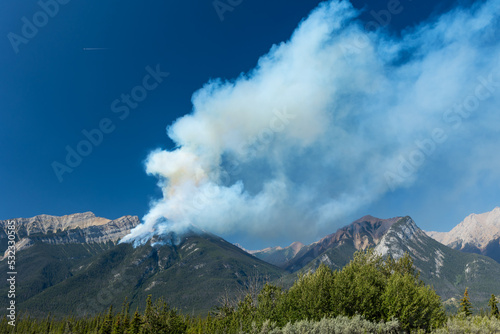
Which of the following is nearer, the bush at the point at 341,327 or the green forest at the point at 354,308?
the bush at the point at 341,327

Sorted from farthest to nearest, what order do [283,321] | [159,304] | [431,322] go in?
[159,304], [283,321], [431,322]

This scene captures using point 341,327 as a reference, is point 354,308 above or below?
above

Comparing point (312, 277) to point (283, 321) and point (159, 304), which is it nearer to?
point (283, 321)

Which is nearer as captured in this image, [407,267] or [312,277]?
[312,277]

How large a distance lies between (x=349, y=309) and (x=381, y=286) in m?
6.62

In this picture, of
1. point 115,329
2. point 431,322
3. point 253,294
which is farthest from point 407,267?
point 115,329

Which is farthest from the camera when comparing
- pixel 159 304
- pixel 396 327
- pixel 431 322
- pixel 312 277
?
pixel 159 304

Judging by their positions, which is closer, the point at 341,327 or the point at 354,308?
the point at 341,327

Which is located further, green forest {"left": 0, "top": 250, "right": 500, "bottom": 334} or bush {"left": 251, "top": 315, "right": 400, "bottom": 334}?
green forest {"left": 0, "top": 250, "right": 500, "bottom": 334}

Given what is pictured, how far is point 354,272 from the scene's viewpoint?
136 ft

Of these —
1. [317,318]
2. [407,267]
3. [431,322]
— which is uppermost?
[407,267]

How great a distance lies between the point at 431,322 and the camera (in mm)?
36125

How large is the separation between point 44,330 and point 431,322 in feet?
555

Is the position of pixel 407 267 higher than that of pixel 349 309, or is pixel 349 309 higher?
pixel 407 267
